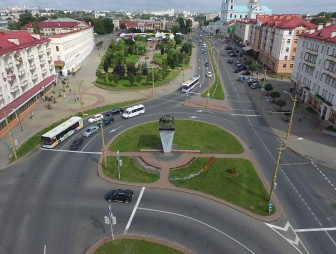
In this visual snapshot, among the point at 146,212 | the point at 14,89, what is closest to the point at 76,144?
the point at 146,212

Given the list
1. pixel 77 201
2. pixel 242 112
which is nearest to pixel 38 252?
pixel 77 201

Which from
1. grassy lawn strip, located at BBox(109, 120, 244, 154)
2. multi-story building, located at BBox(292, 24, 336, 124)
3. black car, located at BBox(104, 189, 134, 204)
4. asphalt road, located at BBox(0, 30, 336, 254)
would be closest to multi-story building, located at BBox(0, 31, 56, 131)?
asphalt road, located at BBox(0, 30, 336, 254)

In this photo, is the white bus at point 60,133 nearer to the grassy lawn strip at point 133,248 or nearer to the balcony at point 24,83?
the balcony at point 24,83

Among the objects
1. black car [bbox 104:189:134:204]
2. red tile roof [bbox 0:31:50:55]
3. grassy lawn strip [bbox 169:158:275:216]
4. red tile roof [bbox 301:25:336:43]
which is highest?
red tile roof [bbox 301:25:336:43]

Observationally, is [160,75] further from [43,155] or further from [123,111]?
[43,155]

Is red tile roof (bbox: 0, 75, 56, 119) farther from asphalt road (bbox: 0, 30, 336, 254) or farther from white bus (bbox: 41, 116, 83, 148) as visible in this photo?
asphalt road (bbox: 0, 30, 336, 254)

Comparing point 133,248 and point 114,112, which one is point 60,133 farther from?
point 133,248

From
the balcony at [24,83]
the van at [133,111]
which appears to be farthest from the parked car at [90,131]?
the balcony at [24,83]
